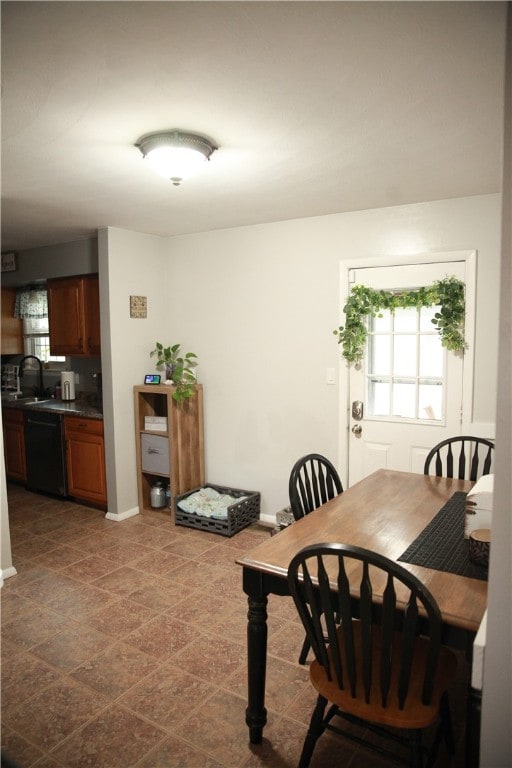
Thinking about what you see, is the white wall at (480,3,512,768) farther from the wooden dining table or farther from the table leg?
the table leg

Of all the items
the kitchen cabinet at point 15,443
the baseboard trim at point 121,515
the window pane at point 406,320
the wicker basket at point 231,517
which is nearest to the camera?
the window pane at point 406,320

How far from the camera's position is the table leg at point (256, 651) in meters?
1.84

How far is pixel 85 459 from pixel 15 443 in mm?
1157

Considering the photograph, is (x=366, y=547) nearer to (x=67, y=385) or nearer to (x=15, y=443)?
(x=67, y=385)

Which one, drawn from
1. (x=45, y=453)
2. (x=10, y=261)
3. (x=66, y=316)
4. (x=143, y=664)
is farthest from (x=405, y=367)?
(x=10, y=261)

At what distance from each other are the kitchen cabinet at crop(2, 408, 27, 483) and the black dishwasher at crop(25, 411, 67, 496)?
121 millimetres

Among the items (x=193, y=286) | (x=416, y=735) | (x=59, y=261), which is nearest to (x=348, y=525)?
(x=416, y=735)

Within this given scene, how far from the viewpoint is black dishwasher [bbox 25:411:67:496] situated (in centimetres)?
477

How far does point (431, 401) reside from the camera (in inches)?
138

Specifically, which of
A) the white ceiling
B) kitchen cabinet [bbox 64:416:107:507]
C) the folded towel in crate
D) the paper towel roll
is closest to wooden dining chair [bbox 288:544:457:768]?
the white ceiling

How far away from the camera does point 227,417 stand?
4438mm

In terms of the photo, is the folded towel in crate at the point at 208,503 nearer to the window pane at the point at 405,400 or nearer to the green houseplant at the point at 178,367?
the green houseplant at the point at 178,367

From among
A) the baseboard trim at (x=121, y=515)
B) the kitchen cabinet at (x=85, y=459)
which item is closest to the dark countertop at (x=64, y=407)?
the kitchen cabinet at (x=85, y=459)

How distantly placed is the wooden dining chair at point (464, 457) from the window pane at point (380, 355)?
68 centimetres
